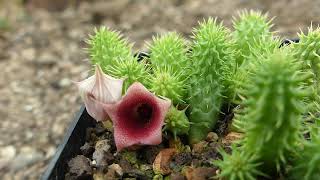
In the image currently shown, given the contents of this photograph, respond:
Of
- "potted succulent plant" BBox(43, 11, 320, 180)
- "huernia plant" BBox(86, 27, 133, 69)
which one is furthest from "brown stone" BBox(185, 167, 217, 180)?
"huernia plant" BBox(86, 27, 133, 69)

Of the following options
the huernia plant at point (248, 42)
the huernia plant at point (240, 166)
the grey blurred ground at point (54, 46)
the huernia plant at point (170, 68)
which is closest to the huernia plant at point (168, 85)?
the huernia plant at point (170, 68)

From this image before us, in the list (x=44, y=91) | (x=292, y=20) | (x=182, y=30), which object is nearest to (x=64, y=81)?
(x=44, y=91)

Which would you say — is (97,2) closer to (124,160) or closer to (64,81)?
(64,81)

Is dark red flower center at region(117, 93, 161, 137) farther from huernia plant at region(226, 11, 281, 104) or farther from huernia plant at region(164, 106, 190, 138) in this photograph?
huernia plant at region(226, 11, 281, 104)

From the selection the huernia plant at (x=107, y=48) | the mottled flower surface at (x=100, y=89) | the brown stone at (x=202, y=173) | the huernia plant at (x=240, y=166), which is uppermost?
the huernia plant at (x=107, y=48)

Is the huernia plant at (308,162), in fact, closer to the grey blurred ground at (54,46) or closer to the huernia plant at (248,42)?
the huernia plant at (248,42)
